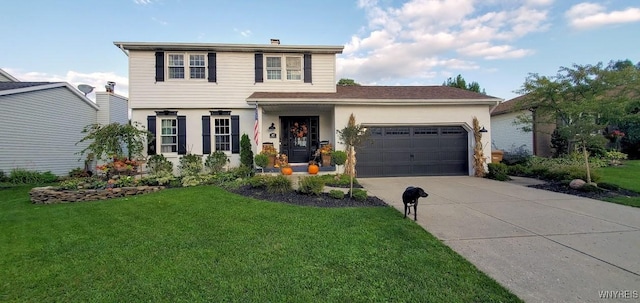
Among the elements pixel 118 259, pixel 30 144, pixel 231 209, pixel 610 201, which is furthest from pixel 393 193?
pixel 30 144

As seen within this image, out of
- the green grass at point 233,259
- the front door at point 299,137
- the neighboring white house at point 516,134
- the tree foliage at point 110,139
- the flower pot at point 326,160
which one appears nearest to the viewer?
the green grass at point 233,259

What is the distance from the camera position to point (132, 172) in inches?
391

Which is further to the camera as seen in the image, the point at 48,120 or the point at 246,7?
the point at 48,120

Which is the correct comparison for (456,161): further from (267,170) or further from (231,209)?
(231,209)

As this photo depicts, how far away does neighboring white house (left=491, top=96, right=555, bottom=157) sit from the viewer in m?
14.4

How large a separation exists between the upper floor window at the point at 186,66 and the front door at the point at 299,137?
411 cm

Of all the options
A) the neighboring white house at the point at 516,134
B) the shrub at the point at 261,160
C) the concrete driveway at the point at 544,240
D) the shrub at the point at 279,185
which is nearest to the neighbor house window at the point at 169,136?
the shrub at the point at 261,160

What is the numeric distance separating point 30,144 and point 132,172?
4917mm

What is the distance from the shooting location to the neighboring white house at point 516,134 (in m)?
14.4

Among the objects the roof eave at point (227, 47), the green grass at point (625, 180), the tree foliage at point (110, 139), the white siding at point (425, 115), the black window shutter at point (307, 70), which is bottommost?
the green grass at point (625, 180)

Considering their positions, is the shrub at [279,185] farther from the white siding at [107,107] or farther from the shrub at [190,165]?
the white siding at [107,107]

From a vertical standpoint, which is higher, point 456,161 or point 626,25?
point 626,25

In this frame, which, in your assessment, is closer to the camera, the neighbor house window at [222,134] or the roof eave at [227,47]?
the roof eave at [227,47]

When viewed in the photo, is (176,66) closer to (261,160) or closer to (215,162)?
(215,162)
